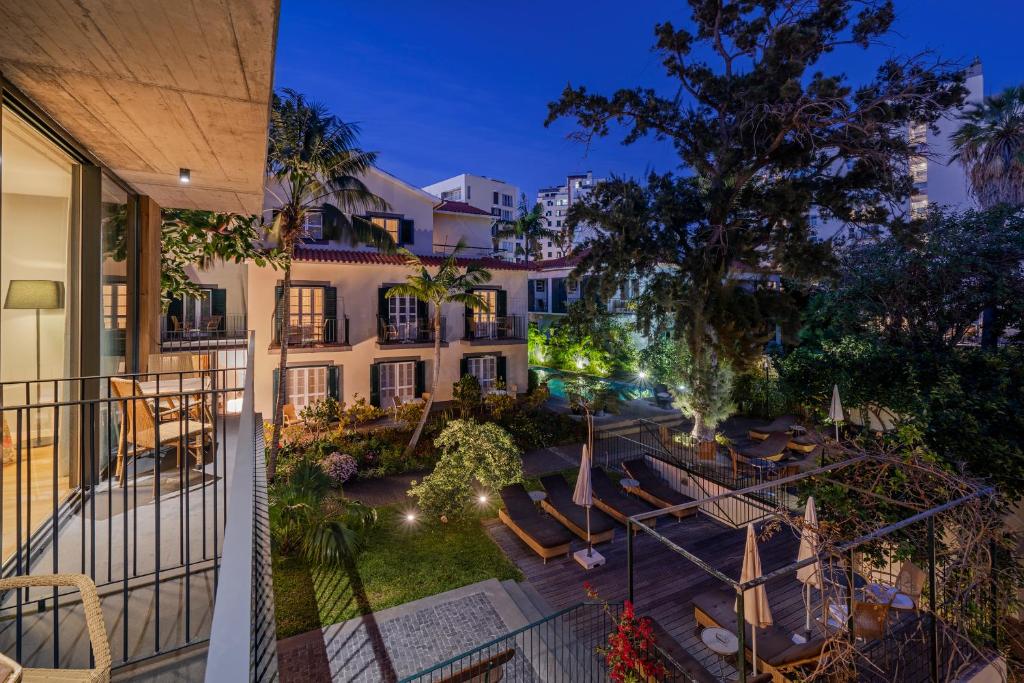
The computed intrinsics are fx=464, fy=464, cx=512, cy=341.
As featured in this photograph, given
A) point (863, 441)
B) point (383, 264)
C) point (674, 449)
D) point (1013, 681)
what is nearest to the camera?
point (1013, 681)

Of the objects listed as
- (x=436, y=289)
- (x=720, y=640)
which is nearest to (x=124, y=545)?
(x=720, y=640)

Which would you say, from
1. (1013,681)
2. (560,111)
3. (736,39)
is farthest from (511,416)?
(736,39)

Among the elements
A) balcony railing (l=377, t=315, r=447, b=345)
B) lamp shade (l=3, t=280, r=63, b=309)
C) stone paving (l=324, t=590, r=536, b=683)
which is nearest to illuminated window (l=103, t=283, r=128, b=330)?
lamp shade (l=3, t=280, r=63, b=309)

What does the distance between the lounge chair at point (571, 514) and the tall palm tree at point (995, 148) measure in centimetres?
1645

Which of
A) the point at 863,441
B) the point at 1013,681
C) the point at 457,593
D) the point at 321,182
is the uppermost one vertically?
the point at 321,182

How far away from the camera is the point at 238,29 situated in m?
2.75

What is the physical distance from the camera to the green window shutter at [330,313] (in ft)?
54.5

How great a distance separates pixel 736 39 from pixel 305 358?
17.7 m

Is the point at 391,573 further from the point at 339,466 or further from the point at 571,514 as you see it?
the point at 339,466

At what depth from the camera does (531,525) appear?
10.2 meters

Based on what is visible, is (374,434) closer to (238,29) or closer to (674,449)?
(674,449)

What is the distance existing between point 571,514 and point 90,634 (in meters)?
9.95

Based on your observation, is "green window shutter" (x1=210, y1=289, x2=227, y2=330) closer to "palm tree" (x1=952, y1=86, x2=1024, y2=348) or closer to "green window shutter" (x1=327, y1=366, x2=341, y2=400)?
"green window shutter" (x1=327, y1=366, x2=341, y2=400)

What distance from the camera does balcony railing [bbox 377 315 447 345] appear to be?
58.1ft
